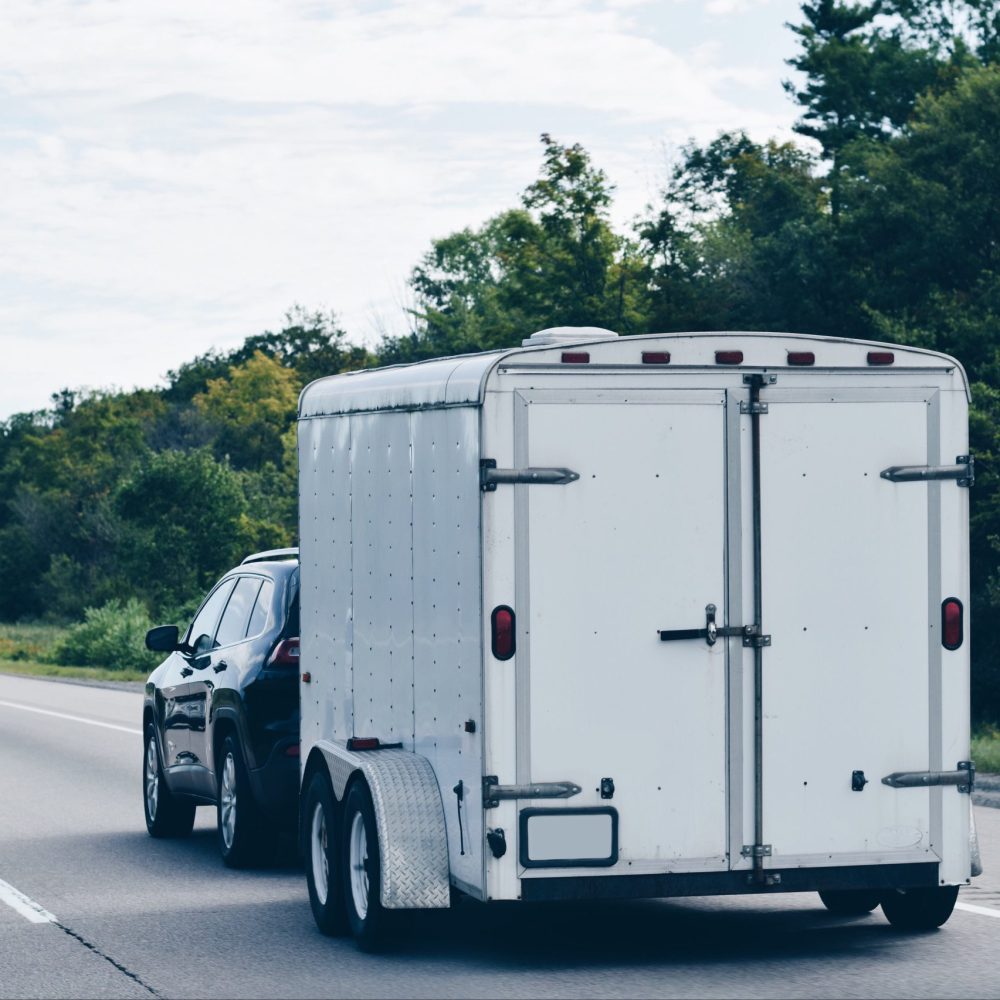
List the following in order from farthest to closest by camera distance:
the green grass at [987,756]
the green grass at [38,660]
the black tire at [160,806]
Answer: the green grass at [38,660], the green grass at [987,756], the black tire at [160,806]

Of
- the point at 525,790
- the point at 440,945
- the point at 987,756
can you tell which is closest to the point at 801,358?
the point at 525,790

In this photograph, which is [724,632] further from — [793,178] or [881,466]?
[793,178]

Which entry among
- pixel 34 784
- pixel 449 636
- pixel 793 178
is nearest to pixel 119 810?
pixel 34 784

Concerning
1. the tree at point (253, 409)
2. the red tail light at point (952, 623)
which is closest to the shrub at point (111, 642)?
the red tail light at point (952, 623)

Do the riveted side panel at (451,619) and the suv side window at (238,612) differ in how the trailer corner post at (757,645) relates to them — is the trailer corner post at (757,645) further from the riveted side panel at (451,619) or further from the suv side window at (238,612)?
the suv side window at (238,612)

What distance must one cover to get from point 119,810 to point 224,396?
325ft

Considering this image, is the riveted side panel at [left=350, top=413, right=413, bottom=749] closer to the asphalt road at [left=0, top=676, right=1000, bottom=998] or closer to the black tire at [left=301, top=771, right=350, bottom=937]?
the black tire at [left=301, top=771, right=350, bottom=937]

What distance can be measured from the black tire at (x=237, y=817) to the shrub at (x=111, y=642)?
34.0 metres

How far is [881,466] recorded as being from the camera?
28.6 feet

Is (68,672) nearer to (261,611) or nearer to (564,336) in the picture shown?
(261,611)

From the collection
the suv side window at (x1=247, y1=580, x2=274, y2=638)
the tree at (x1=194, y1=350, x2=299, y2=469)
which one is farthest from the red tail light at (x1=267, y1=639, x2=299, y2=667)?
the tree at (x1=194, y1=350, x2=299, y2=469)

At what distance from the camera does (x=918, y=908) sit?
9508mm

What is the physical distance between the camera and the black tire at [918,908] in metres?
9.38

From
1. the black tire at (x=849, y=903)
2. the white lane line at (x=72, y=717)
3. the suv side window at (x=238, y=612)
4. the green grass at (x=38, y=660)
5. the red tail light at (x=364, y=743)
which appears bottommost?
the green grass at (x=38, y=660)
